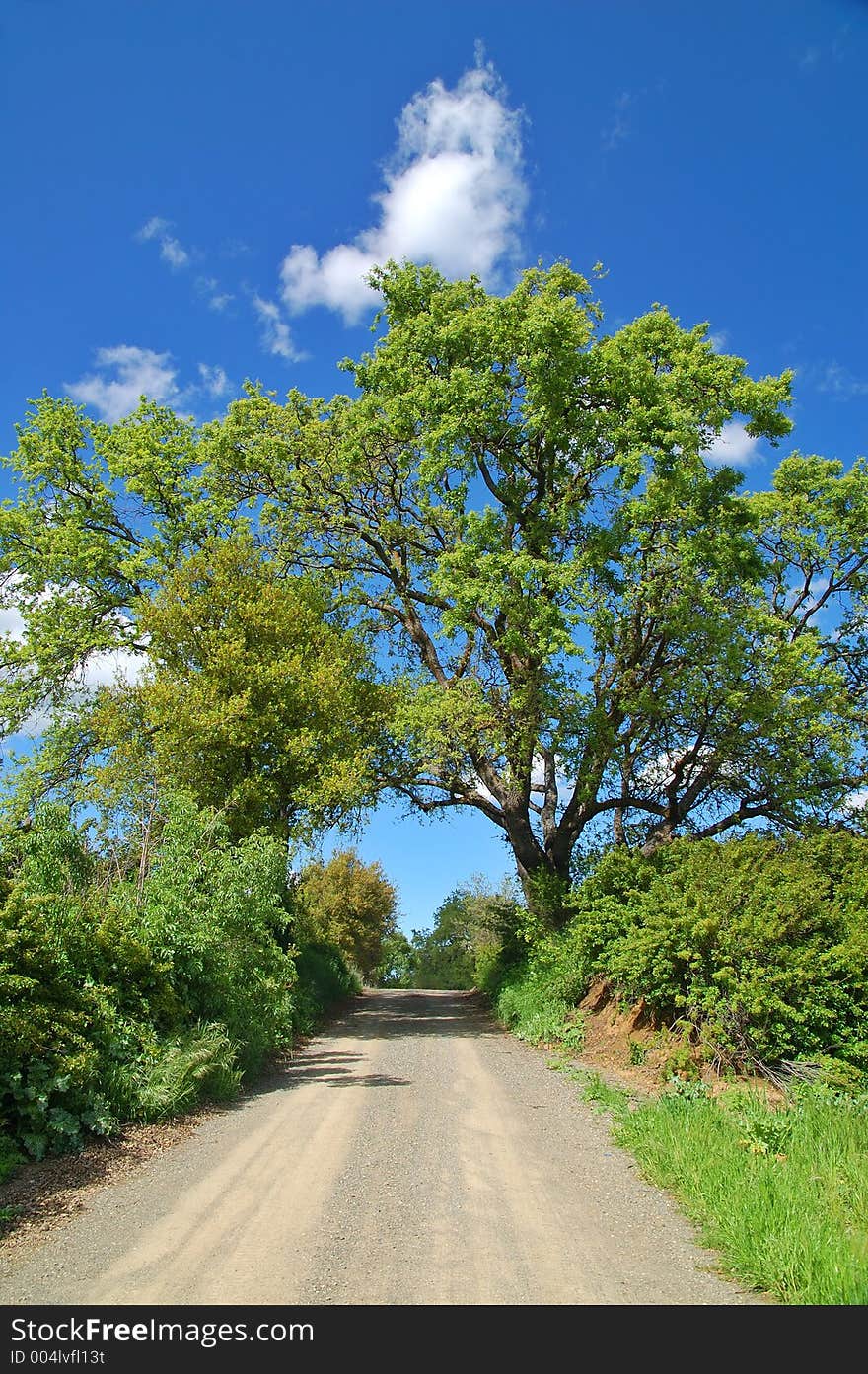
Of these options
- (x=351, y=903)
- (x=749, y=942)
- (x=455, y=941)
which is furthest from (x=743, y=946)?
(x=455, y=941)

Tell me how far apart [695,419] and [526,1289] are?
15948 mm

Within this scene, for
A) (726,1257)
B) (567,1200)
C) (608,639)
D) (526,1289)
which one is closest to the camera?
(526,1289)

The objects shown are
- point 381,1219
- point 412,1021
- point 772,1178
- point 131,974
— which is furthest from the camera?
point 412,1021

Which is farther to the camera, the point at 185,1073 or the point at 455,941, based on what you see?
the point at 455,941

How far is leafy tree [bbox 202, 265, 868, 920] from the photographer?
17031 mm

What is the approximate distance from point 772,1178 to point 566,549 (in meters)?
14.1

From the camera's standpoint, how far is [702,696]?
17.6 m

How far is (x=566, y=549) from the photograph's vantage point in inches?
739

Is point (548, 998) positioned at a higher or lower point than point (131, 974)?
lower

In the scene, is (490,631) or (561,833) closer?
(490,631)

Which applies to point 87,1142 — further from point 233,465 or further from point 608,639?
point 233,465

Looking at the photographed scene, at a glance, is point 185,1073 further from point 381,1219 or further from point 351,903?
point 351,903

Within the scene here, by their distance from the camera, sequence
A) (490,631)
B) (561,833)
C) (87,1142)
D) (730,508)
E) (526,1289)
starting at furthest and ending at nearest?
(561,833) → (490,631) → (730,508) → (87,1142) → (526,1289)
